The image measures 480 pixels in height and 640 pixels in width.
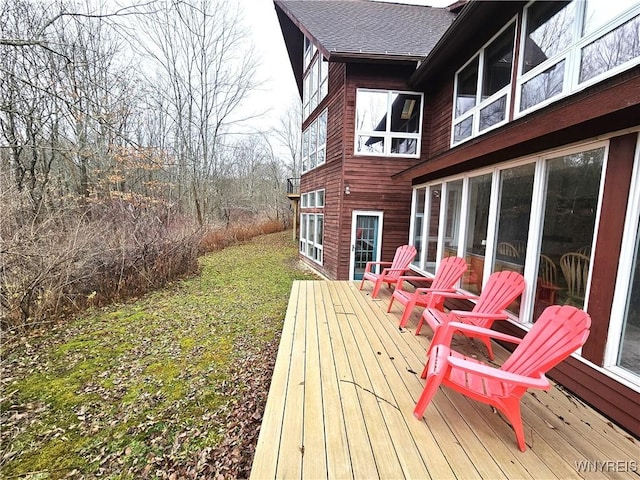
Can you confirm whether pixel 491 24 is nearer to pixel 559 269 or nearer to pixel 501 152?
pixel 501 152

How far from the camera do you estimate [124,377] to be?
128 inches

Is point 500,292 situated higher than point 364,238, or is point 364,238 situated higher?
point 364,238

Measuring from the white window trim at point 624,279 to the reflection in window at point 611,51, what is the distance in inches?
54.1

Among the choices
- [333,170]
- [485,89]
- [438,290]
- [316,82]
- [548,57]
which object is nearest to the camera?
[548,57]

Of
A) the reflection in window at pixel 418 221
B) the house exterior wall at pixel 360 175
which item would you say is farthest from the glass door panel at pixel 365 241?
the reflection in window at pixel 418 221

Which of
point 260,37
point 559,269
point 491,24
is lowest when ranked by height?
point 559,269

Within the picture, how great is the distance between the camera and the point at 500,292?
9.59 feet

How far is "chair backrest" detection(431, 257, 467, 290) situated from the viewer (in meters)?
3.73

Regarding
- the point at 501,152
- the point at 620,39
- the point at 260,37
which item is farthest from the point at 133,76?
the point at 620,39

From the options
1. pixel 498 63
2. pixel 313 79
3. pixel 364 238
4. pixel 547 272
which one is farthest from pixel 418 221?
pixel 313 79

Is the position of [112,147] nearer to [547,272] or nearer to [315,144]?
[315,144]

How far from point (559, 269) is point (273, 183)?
76.2 feet

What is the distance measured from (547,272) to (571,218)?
22.8 inches

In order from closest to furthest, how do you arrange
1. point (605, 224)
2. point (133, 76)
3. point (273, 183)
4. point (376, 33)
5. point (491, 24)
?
point (605, 224), point (491, 24), point (376, 33), point (133, 76), point (273, 183)
